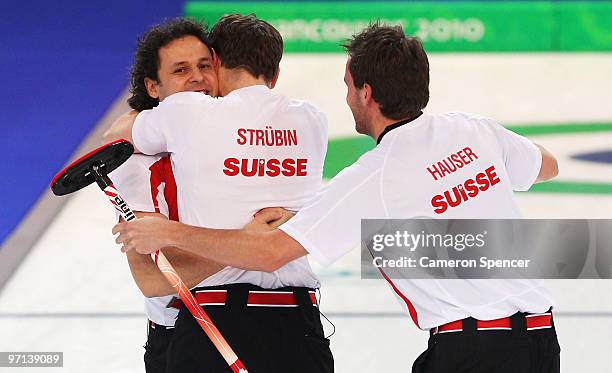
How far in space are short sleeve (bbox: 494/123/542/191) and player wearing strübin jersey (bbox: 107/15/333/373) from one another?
→ 29.0 inches

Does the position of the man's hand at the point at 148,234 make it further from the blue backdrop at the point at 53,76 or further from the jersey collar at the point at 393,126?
the blue backdrop at the point at 53,76

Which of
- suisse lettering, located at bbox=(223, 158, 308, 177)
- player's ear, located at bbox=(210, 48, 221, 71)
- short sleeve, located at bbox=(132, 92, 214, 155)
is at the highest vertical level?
player's ear, located at bbox=(210, 48, 221, 71)

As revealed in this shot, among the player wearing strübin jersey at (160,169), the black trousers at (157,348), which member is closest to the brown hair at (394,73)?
the player wearing strübin jersey at (160,169)

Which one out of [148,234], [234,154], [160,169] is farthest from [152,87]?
[148,234]

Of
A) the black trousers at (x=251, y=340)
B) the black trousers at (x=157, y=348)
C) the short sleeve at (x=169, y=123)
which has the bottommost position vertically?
the black trousers at (x=157, y=348)

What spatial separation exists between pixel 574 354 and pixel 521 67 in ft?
23.3

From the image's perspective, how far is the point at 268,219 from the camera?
4195 mm

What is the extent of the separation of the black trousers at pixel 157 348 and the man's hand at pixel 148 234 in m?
0.73

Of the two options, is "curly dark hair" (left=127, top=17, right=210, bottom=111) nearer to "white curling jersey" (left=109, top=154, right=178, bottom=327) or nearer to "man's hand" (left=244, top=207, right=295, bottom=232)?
"white curling jersey" (left=109, top=154, right=178, bottom=327)

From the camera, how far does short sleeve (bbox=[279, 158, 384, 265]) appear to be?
3.80 meters

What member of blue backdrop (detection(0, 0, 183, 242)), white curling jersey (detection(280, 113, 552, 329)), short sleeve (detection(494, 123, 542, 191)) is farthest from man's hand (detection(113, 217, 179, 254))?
blue backdrop (detection(0, 0, 183, 242))

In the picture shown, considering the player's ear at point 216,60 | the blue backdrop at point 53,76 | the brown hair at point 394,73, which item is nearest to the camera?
the brown hair at point 394,73

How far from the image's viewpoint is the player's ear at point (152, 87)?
476 centimetres

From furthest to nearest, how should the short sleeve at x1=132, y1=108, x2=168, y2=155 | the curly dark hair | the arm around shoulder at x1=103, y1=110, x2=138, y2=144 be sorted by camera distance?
the curly dark hair → the arm around shoulder at x1=103, y1=110, x2=138, y2=144 → the short sleeve at x1=132, y1=108, x2=168, y2=155
